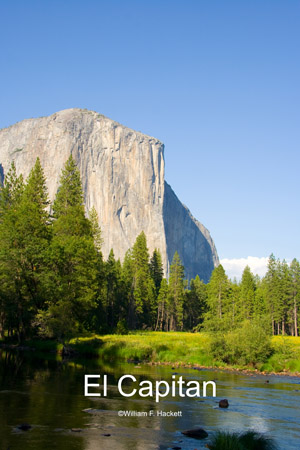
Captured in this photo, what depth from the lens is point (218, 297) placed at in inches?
3553

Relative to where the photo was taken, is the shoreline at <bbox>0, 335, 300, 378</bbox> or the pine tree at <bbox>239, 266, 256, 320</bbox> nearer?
the shoreline at <bbox>0, 335, 300, 378</bbox>

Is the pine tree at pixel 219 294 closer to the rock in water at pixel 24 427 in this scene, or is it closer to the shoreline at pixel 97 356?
the shoreline at pixel 97 356

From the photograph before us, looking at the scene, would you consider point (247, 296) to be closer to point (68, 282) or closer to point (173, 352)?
point (68, 282)

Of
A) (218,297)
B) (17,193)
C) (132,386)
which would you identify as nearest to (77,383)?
(132,386)

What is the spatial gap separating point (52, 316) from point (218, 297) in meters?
55.6

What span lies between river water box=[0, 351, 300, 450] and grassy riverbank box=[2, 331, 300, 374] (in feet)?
27.4

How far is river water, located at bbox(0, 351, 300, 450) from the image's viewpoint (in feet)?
39.4

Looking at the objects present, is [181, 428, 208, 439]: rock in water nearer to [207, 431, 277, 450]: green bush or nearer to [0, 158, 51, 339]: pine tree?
[207, 431, 277, 450]: green bush

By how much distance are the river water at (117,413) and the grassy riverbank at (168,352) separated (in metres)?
8.34

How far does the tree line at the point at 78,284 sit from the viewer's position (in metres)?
41.6

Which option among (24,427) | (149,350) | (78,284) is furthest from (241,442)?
(78,284)

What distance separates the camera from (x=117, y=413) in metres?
15.7

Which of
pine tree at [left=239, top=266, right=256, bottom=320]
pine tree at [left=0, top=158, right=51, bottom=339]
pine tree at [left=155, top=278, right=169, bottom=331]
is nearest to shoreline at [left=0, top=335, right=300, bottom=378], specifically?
pine tree at [left=0, top=158, right=51, bottom=339]

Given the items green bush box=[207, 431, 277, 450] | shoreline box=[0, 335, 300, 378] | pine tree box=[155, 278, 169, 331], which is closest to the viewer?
green bush box=[207, 431, 277, 450]
